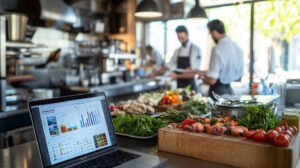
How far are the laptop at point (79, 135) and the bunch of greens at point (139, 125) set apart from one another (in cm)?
29

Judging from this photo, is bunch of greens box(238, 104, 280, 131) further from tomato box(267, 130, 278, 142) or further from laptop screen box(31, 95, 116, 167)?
laptop screen box(31, 95, 116, 167)

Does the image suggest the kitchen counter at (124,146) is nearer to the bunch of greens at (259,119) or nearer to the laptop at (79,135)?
the laptop at (79,135)

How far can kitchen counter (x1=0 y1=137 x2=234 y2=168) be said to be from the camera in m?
1.32

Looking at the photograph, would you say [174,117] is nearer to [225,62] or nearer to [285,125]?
[285,125]

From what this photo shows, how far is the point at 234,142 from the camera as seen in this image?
1.27m

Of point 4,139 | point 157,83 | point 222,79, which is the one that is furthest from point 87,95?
point 157,83

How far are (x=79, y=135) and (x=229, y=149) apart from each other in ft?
2.24

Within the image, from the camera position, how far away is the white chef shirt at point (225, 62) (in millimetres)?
3398

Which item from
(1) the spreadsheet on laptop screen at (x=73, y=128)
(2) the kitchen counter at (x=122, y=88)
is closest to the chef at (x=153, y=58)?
(2) the kitchen counter at (x=122, y=88)

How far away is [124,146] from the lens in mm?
1587

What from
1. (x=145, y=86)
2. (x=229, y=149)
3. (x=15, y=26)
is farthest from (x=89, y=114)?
(x=145, y=86)

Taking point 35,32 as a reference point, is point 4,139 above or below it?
below

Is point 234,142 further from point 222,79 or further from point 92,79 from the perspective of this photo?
point 92,79

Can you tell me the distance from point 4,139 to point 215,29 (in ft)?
9.09
